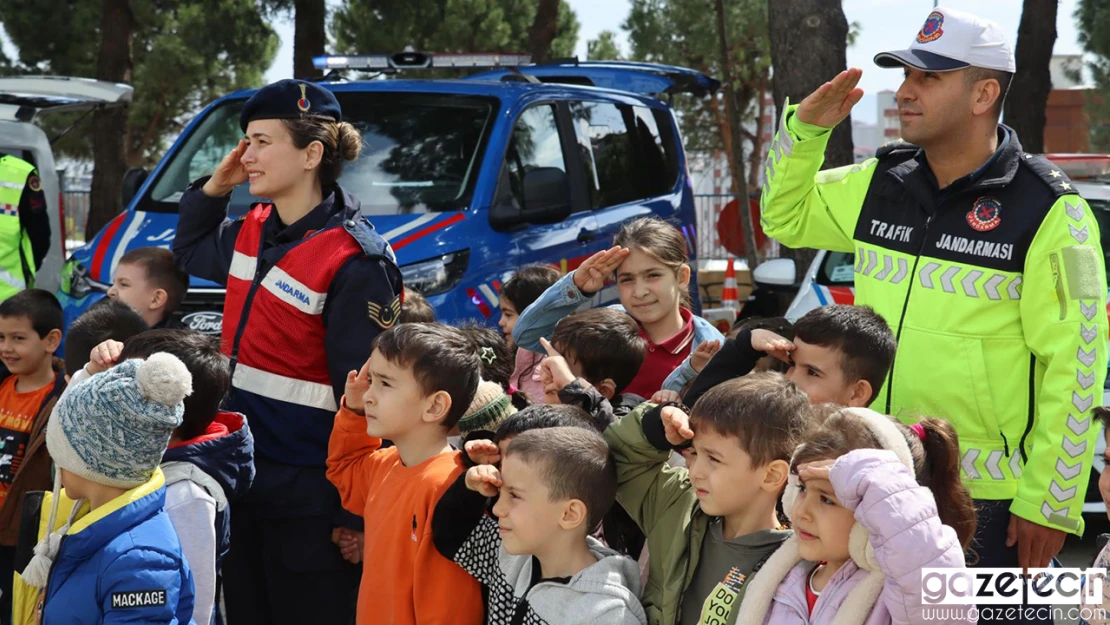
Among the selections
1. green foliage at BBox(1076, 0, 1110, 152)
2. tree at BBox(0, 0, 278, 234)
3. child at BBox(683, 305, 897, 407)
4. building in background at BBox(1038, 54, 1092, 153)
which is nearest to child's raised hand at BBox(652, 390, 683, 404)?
child at BBox(683, 305, 897, 407)

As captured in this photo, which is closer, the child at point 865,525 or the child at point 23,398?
the child at point 865,525

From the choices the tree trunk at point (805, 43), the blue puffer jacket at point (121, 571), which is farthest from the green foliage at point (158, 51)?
the blue puffer jacket at point (121, 571)

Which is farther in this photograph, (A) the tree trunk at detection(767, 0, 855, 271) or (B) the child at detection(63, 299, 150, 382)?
(A) the tree trunk at detection(767, 0, 855, 271)

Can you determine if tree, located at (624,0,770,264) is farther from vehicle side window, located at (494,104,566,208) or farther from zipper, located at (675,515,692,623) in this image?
zipper, located at (675,515,692,623)

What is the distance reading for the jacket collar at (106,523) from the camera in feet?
10.3

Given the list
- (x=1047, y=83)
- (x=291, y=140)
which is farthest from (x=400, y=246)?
(x=1047, y=83)

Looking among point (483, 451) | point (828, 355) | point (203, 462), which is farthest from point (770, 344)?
point (203, 462)

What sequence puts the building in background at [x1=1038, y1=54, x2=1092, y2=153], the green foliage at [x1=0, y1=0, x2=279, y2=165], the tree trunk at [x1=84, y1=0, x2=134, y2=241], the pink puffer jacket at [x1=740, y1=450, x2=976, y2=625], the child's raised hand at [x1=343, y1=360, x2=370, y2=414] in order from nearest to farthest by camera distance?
1. the pink puffer jacket at [x1=740, y1=450, x2=976, y2=625]
2. the child's raised hand at [x1=343, y1=360, x2=370, y2=414]
3. the tree trunk at [x1=84, y1=0, x2=134, y2=241]
4. the green foliage at [x1=0, y1=0, x2=279, y2=165]
5. the building in background at [x1=1038, y1=54, x2=1092, y2=153]

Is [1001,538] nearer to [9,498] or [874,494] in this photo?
[874,494]

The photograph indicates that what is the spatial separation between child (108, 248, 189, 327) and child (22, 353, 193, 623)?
6.44 feet

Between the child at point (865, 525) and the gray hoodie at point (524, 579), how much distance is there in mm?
439

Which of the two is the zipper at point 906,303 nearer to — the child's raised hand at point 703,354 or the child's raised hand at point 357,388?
the child's raised hand at point 703,354

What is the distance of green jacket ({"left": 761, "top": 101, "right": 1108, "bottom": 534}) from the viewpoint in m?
3.40

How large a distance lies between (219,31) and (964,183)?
14.9 meters
